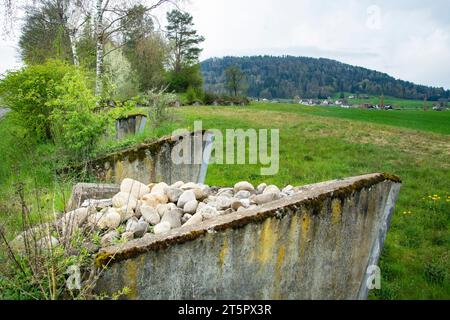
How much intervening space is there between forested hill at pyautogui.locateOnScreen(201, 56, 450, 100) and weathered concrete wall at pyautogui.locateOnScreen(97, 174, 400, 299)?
8345cm

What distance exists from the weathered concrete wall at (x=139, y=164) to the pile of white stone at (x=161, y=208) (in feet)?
5.07

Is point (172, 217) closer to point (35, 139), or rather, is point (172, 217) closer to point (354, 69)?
point (35, 139)

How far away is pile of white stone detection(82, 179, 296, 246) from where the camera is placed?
11.2 ft

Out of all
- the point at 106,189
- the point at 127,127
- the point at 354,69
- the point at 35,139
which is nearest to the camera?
the point at 106,189

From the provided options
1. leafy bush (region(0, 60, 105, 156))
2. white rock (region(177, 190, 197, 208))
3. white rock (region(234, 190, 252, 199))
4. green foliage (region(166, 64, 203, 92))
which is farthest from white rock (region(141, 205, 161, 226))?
green foliage (region(166, 64, 203, 92))

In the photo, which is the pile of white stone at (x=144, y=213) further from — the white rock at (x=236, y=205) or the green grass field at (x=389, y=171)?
the green grass field at (x=389, y=171)

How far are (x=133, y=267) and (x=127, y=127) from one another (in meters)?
8.88

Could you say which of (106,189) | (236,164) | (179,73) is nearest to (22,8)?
(236,164)

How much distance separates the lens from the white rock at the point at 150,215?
3.68 m

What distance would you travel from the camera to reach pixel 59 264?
2.66 m

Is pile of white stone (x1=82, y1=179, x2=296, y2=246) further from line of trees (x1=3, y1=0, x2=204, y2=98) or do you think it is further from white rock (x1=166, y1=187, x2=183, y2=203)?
line of trees (x1=3, y1=0, x2=204, y2=98)

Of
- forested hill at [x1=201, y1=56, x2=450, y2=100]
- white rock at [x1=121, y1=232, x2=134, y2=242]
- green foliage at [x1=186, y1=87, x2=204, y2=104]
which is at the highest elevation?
forested hill at [x1=201, y1=56, x2=450, y2=100]

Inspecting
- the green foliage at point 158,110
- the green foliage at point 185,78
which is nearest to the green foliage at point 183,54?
the green foliage at point 185,78

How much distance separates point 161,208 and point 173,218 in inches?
13.0
